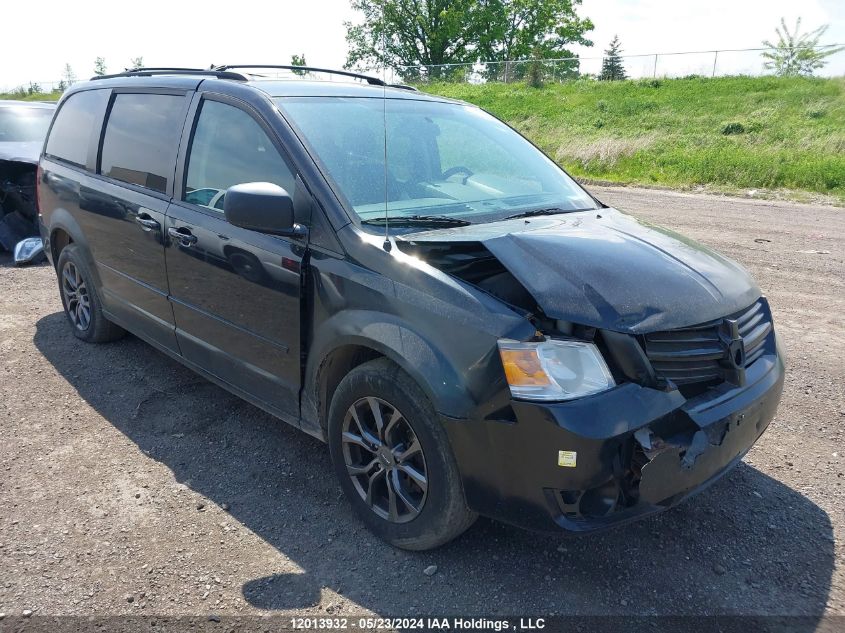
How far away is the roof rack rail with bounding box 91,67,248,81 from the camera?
12.1 ft

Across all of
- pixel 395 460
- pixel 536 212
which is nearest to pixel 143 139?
pixel 536 212

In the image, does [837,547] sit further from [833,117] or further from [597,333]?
[833,117]

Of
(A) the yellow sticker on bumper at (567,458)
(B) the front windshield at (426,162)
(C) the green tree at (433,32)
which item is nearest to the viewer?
(A) the yellow sticker on bumper at (567,458)

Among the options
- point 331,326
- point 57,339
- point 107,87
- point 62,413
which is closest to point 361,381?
point 331,326

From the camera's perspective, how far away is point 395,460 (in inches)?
107

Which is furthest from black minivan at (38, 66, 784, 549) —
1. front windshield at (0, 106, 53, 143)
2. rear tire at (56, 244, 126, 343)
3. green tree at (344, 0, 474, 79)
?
green tree at (344, 0, 474, 79)

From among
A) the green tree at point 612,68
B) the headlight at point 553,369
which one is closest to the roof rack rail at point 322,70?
the headlight at point 553,369

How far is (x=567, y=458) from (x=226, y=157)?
2327 mm

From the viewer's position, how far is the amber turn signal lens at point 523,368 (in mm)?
2285

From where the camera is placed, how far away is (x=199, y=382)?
4508 mm

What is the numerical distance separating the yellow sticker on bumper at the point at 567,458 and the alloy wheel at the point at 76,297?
4025 mm

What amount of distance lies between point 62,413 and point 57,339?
1.50m

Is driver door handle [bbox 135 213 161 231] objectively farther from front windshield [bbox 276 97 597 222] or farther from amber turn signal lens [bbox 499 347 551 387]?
amber turn signal lens [bbox 499 347 551 387]

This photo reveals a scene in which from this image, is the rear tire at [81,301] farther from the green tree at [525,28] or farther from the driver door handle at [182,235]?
the green tree at [525,28]
